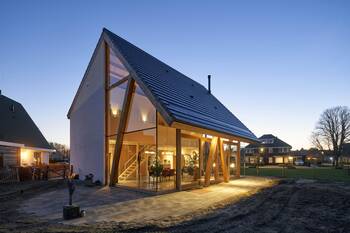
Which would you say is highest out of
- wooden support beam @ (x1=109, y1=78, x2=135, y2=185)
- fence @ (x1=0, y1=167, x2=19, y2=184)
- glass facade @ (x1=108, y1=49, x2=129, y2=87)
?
glass facade @ (x1=108, y1=49, x2=129, y2=87)

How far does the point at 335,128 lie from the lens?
46.4 meters

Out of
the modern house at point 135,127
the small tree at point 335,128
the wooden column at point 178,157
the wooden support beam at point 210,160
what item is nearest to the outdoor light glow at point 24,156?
the modern house at point 135,127

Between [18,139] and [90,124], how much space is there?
8.58 meters

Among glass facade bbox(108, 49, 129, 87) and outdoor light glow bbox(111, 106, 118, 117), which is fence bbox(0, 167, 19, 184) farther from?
glass facade bbox(108, 49, 129, 87)

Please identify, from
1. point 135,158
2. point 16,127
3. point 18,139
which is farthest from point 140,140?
point 16,127

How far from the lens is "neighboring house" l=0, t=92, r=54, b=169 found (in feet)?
60.3

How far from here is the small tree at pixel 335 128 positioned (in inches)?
1777

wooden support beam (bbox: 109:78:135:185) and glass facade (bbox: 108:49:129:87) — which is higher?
glass facade (bbox: 108:49:129:87)

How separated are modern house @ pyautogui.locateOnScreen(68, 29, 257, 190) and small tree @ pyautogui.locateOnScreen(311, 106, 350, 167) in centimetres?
3795

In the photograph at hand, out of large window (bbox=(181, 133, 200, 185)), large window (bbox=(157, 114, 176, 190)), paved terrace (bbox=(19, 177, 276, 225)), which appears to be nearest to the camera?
paved terrace (bbox=(19, 177, 276, 225))

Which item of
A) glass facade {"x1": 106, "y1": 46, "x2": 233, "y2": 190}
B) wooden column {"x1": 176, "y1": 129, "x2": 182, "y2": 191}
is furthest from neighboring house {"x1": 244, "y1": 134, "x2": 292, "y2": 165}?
wooden column {"x1": 176, "y1": 129, "x2": 182, "y2": 191}

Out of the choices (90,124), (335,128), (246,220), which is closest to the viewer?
(246,220)

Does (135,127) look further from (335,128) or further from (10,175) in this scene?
(335,128)

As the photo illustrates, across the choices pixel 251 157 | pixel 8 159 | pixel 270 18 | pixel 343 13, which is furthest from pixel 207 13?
pixel 251 157
